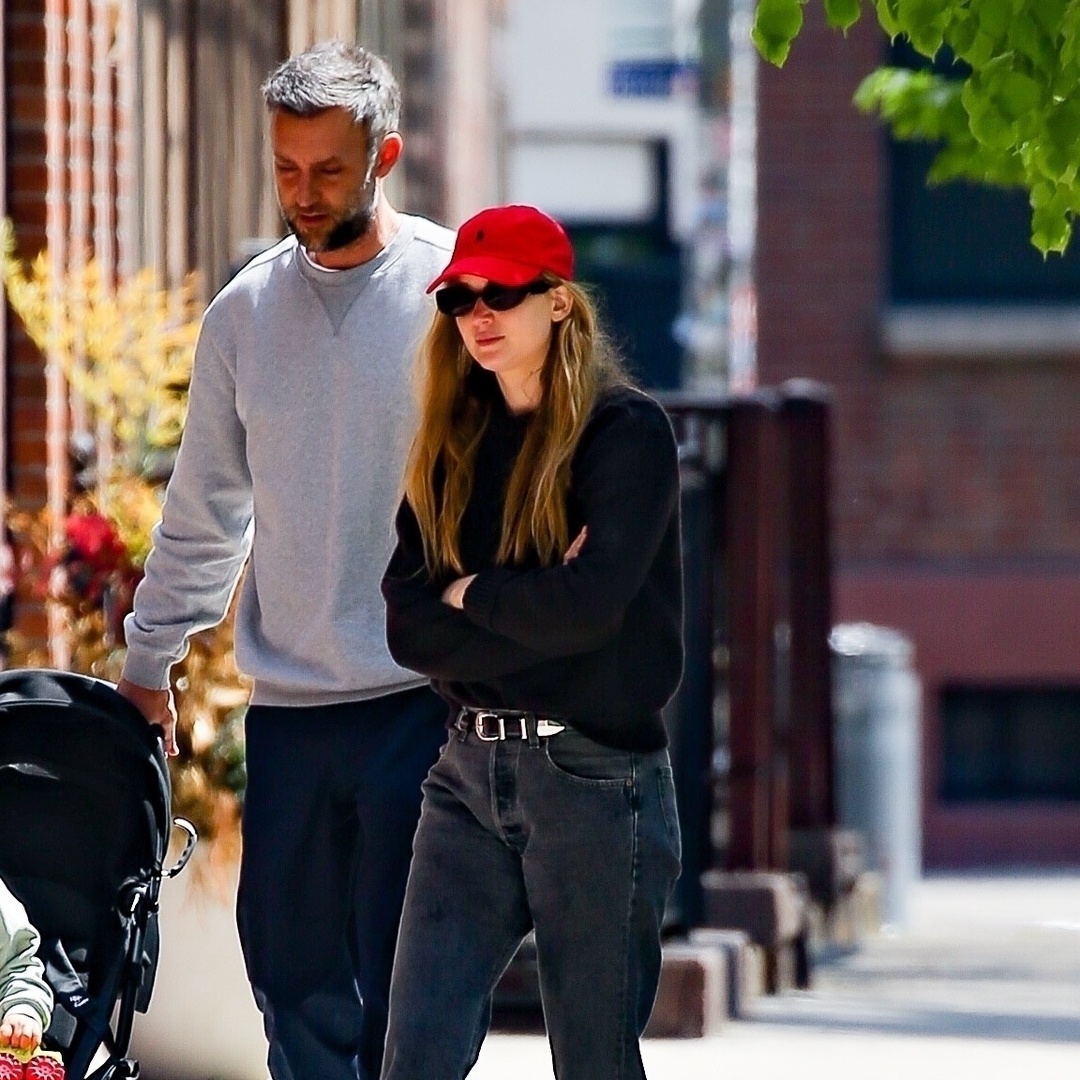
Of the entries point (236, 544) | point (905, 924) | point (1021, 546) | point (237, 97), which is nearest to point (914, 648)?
point (1021, 546)

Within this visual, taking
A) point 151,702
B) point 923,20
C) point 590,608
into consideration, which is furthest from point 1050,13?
point 151,702

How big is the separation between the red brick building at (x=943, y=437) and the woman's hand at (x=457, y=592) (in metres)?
11.3

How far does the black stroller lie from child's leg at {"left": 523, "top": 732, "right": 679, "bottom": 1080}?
0.74 meters

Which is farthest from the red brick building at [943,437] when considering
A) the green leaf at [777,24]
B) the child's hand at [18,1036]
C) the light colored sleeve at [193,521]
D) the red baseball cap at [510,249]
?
the child's hand at [18,1036]

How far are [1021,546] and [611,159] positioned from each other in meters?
4.11

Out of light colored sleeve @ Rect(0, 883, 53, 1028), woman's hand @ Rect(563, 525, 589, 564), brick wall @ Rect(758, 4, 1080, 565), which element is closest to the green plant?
woman's hand @ Rect(563, 525, 589, 564)

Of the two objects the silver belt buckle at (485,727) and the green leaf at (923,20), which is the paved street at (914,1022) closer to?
the silver belt buckle at (485,727)

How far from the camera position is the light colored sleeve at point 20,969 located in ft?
13.7

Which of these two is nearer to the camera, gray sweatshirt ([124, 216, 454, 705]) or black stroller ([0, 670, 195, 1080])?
black stroller ([0, 670, 195, 1080])

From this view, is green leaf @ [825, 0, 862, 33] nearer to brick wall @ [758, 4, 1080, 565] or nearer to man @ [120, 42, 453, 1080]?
man @ [120, 42, 453, 1080]

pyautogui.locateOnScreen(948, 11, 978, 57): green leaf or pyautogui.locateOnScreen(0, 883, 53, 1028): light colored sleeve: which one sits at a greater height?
pyautogui.locateOnScreen(948, 11, 978, 57): green leaf

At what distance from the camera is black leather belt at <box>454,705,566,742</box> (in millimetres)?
4125

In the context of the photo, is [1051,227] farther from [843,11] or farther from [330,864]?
[330,864]

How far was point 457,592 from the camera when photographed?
419 cm
